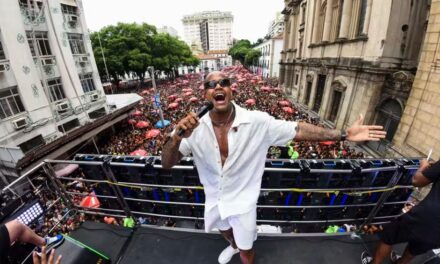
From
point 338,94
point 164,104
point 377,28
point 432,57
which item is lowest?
point 164,104

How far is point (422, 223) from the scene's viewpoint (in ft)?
7.23

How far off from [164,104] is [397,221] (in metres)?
23.3

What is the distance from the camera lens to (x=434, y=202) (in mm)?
2141

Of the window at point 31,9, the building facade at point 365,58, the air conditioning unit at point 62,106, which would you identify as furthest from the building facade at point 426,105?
the window at point 31,9

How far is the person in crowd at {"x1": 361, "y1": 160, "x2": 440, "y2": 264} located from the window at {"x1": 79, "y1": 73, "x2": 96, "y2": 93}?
18.8 metres

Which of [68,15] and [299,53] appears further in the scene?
[299,53]

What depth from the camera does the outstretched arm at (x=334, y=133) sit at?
2070mm

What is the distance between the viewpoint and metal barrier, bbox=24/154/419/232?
9.62ft

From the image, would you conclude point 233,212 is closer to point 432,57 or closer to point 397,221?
point 397,221

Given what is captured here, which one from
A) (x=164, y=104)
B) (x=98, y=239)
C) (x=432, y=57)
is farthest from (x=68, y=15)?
(x=432, y=57)

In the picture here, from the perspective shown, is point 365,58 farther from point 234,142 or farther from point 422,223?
point 234,142

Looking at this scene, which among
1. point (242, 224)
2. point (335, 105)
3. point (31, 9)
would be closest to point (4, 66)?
point (31, 9)

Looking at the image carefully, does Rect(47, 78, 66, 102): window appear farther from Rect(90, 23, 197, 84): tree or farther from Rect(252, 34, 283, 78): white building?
Rect(252, 34, 283, 78): white building

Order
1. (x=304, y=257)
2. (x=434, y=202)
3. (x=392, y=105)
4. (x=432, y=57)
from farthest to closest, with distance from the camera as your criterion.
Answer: (x=392, y=105) < (x=432, y=57) < (x=304, y=257) < (x=434, y=202)
